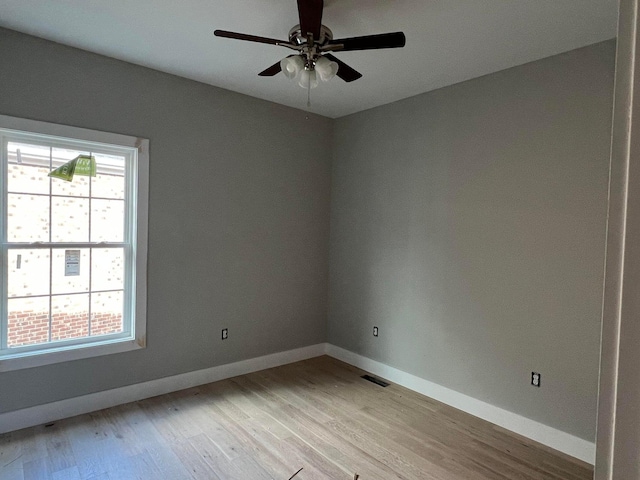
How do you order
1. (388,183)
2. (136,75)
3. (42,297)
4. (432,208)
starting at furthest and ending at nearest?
(388,183) < (432,208) < (136,75) < (42,297)

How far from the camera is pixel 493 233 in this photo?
121 inches

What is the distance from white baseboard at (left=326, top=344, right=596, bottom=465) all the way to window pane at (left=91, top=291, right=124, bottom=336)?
7.90ft

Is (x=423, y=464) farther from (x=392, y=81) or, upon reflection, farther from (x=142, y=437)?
(x=392, y=81)

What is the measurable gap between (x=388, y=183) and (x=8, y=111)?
316 centimetres

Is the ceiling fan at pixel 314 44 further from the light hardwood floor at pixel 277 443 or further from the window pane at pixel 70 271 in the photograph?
the light hardwood floor at pixel 277 443

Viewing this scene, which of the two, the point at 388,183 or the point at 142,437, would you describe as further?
the point at 388,183

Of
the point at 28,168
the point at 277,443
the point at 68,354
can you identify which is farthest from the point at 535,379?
the point at 28,168

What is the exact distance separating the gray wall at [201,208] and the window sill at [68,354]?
2.2 inches

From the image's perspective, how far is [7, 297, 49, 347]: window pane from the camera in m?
2.78

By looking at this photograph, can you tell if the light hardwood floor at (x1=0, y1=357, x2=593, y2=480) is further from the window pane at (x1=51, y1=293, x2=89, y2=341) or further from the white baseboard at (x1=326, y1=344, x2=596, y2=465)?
the window pane at (x1=51, y1=293, x2=89, y2=341)

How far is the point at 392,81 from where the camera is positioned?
10.9 feet

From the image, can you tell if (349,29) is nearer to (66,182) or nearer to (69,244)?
(66,182)

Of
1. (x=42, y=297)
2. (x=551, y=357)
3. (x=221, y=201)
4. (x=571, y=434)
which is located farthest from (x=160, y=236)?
(x=571, y=434)

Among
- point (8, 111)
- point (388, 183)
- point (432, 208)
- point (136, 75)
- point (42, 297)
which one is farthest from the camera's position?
point (388, 183)
